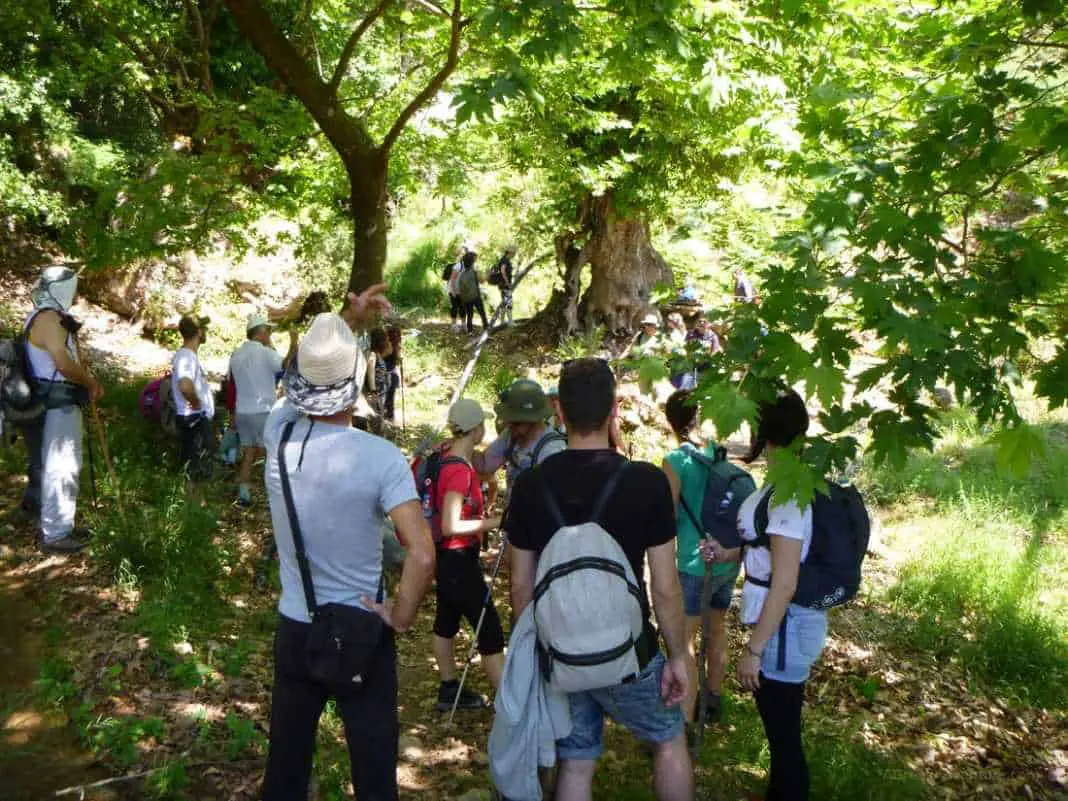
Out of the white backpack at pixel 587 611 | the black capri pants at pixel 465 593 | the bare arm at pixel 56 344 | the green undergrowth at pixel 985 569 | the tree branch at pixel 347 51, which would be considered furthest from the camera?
the tree branch at pixel 347 51

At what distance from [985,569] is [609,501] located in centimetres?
535

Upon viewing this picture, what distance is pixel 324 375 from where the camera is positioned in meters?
2.65

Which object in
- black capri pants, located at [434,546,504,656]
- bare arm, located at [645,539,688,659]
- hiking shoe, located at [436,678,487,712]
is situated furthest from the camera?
hiking shoe, located at [436,678,487,712]

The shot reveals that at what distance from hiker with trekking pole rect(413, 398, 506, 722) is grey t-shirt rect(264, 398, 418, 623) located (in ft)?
4.74

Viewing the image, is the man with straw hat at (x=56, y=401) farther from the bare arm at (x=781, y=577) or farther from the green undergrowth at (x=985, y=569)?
the green undergrowth at (x=985, y=569)

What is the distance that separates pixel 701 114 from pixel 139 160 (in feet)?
32.2

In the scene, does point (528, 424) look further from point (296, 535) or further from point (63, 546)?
point (63, 546)

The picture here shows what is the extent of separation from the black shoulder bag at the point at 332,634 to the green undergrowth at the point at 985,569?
260cm

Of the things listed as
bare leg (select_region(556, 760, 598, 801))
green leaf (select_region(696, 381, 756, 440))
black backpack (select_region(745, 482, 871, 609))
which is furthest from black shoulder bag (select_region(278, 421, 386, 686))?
black backpack (select_region(745, 482, 871, 609))

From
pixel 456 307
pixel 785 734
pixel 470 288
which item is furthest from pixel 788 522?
pixel 456 307

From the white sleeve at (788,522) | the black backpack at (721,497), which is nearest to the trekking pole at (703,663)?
the black backpack at (721,497)

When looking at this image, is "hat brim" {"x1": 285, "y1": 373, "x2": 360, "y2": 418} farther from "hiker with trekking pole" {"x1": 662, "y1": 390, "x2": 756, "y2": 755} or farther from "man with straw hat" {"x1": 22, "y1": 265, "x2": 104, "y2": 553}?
"man with straw hat" {"x1": 22, "y1": 265, "x2": 104, "y2": 553}

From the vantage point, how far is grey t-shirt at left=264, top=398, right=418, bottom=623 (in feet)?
8.53

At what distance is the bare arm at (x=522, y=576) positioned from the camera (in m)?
2.80
